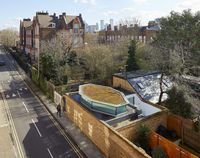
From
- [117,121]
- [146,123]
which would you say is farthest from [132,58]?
[117,121]

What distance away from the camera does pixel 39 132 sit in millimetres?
20500

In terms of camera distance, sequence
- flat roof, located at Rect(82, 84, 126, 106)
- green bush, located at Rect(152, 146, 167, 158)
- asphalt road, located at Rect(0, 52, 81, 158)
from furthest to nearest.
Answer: flat roof, located at Rect(82, 84, 126, 106) → asphalt road, located at Rect(0, 52, 81, 158) → green bush, located at Rect(152, 146, 167, 158)

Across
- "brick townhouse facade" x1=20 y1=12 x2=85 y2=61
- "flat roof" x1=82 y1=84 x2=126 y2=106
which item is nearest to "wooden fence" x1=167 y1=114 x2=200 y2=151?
"flat roof" x1=82 y1=84 x2=126 y2=106

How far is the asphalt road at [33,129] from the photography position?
685 inches

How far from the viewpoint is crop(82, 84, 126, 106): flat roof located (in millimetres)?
19692

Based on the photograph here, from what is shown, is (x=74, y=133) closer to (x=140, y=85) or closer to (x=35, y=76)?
(x=140, y=85)

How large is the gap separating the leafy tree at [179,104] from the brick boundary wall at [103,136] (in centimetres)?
752

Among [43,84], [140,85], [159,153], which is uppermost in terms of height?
[140,85]

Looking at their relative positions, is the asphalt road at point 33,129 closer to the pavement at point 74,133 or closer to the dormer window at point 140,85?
the pavement at point 74,133

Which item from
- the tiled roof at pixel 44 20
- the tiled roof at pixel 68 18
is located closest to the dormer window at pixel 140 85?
the tiled roof at pixel 68 18

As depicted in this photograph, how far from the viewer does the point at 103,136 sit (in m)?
17.0

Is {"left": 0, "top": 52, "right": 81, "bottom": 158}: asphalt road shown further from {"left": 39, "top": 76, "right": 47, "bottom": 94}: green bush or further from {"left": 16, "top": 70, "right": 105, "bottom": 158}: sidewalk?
{"left": 39, "top": 76, "right": 47, "bottom": 94}: green bush

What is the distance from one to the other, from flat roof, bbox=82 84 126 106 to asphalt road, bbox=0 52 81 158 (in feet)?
14.7

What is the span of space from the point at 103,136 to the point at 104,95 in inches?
195
